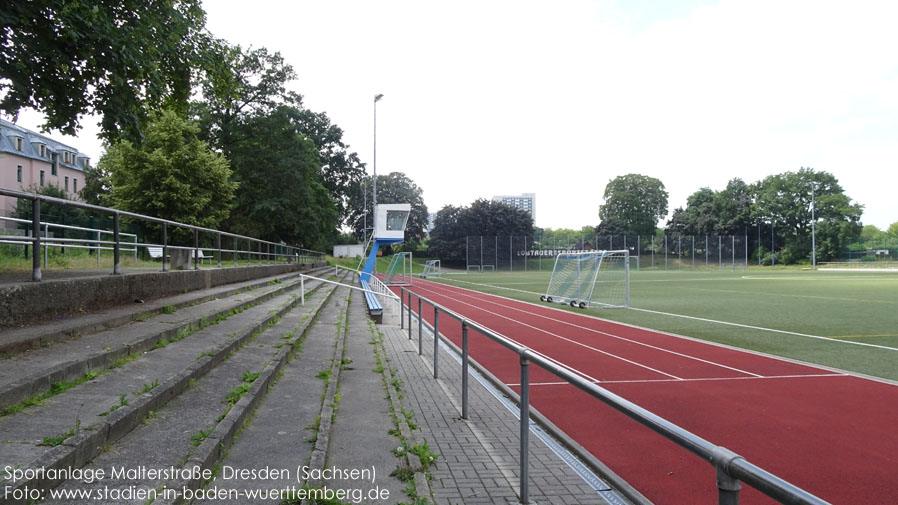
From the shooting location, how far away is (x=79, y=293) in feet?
18.5

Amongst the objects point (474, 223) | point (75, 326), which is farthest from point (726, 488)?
point (474, 223)

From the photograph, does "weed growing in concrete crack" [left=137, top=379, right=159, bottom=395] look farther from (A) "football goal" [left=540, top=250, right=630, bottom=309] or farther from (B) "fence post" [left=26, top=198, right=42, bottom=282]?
(A) "football goal" [left=540, top=250, right=630, bottom=309]

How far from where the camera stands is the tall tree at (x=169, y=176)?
22.2 meters

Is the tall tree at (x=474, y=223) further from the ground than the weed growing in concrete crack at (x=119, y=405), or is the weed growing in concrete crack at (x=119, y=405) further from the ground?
the tall tree at (x=474, y=223)

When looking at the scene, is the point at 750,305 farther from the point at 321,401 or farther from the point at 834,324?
the point at 321,401

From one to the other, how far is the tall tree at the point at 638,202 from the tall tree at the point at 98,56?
292ft

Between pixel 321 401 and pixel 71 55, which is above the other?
pixel 71 55

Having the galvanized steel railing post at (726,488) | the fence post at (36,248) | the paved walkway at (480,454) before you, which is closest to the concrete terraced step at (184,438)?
the paved walkway at (480,454)

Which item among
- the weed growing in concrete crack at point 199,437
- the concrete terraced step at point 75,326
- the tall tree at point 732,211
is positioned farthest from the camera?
the tall tree at point 732,211

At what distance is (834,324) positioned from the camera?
39.2ft

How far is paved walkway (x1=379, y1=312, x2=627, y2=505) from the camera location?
129 inches

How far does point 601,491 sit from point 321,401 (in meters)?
2.59

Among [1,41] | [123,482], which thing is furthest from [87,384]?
[1,41]

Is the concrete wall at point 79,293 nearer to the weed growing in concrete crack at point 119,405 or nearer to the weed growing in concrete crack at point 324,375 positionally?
Result: the weed growing in concrete crack at point 119,405
